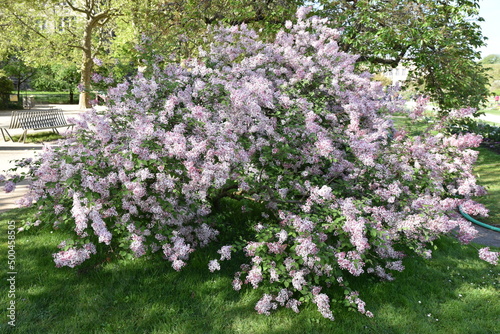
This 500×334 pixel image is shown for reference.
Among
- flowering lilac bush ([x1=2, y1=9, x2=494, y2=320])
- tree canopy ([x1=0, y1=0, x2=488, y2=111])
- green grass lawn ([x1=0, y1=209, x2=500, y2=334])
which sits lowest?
green grass lawn ([x1=0, y1=209, x2=500, y2=334])

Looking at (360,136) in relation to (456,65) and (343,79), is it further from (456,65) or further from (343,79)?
(456,65)

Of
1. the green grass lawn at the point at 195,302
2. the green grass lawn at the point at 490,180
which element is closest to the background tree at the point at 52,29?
the green grass lawn at the point at 195,302

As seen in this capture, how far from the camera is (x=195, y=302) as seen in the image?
13.2 ft

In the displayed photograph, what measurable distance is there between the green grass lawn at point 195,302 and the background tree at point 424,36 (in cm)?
644

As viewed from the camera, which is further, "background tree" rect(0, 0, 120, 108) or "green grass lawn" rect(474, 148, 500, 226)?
"background tree" rect(0, 0, 120, 108)

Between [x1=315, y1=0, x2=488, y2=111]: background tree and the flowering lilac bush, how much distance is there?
4.28 meters

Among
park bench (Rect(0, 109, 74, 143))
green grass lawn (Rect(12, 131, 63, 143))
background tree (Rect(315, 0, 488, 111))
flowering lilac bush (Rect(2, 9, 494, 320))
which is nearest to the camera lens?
flowering lilac bush (Rect(2, 9, 494, 320))

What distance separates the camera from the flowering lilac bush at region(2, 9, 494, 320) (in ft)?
12.0

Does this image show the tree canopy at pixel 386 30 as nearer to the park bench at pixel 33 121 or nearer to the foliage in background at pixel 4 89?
the park bench at pixel 33 121

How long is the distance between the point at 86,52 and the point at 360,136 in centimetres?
2249

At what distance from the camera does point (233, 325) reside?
371 centimetres

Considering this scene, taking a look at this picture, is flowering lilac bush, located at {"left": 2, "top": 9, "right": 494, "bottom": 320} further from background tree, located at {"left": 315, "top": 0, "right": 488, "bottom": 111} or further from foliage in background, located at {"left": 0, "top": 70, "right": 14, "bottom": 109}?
foliage in background, located at {"left": 0, "top": 70, "right": 14, "bottom": 109}

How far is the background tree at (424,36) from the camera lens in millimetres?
8961

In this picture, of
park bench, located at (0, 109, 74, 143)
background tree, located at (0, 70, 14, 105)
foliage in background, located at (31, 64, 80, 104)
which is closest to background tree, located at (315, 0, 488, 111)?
park bench, located at (0, 109, 74, 143)
